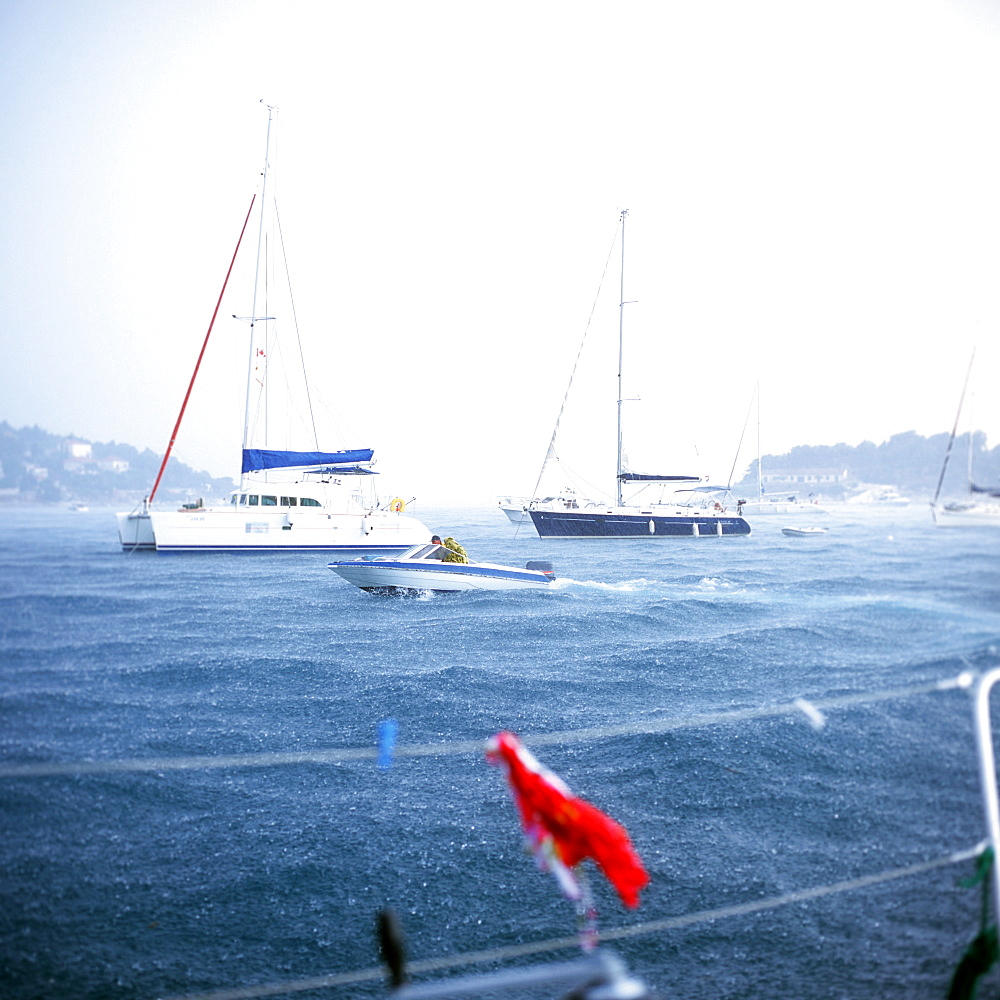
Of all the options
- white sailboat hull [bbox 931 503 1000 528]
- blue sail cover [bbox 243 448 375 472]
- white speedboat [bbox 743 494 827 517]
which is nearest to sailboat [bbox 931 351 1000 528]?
white sailboat hull [bbox 931 503 1000 528]

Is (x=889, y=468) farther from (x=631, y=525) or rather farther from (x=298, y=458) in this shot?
(x=631, y=525)

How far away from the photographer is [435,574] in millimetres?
14273

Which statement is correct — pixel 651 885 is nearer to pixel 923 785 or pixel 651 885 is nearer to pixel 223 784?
pixel 923 785

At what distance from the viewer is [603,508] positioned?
27.9 metres

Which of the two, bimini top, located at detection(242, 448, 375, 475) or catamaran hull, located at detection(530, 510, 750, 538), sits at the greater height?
bimini top, located at detection(242, 448, 375, 475)

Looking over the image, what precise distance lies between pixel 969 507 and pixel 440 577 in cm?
1110

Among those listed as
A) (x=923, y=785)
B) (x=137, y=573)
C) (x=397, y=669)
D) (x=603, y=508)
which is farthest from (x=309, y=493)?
(x=923, y=785)

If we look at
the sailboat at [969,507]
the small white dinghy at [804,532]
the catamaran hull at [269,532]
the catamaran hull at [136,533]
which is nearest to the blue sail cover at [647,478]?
the catamaran hull at [269,532]

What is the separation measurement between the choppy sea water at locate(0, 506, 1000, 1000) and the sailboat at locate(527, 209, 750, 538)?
54.8 ft

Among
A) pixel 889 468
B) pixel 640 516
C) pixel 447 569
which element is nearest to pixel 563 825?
pixel 889 468

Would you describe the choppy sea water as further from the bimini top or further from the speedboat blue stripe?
the bimini top

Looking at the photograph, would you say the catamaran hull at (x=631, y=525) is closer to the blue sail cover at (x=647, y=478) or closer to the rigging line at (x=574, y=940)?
the blue sail cover at (x=647, y=478)

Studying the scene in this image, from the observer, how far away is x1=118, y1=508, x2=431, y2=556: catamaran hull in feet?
68.9

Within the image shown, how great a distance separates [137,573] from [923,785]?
18847 mm
